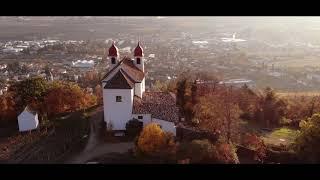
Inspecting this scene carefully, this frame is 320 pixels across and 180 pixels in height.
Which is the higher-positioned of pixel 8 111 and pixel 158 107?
pixel 158 107

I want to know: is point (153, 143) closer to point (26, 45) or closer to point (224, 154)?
point (224, 154)

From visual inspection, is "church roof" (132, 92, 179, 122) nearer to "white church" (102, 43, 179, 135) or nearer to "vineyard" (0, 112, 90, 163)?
"white church" (102, 43, 179, 135)

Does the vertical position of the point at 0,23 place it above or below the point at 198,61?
above

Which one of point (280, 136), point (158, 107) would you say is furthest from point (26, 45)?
point (280, 136)

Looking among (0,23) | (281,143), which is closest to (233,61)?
(281,143)

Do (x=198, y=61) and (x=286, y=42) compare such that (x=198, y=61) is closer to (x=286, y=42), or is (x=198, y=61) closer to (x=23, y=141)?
(x=286, y=42)

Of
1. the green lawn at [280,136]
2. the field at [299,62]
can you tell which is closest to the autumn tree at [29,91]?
the green lawn at [280,136]
